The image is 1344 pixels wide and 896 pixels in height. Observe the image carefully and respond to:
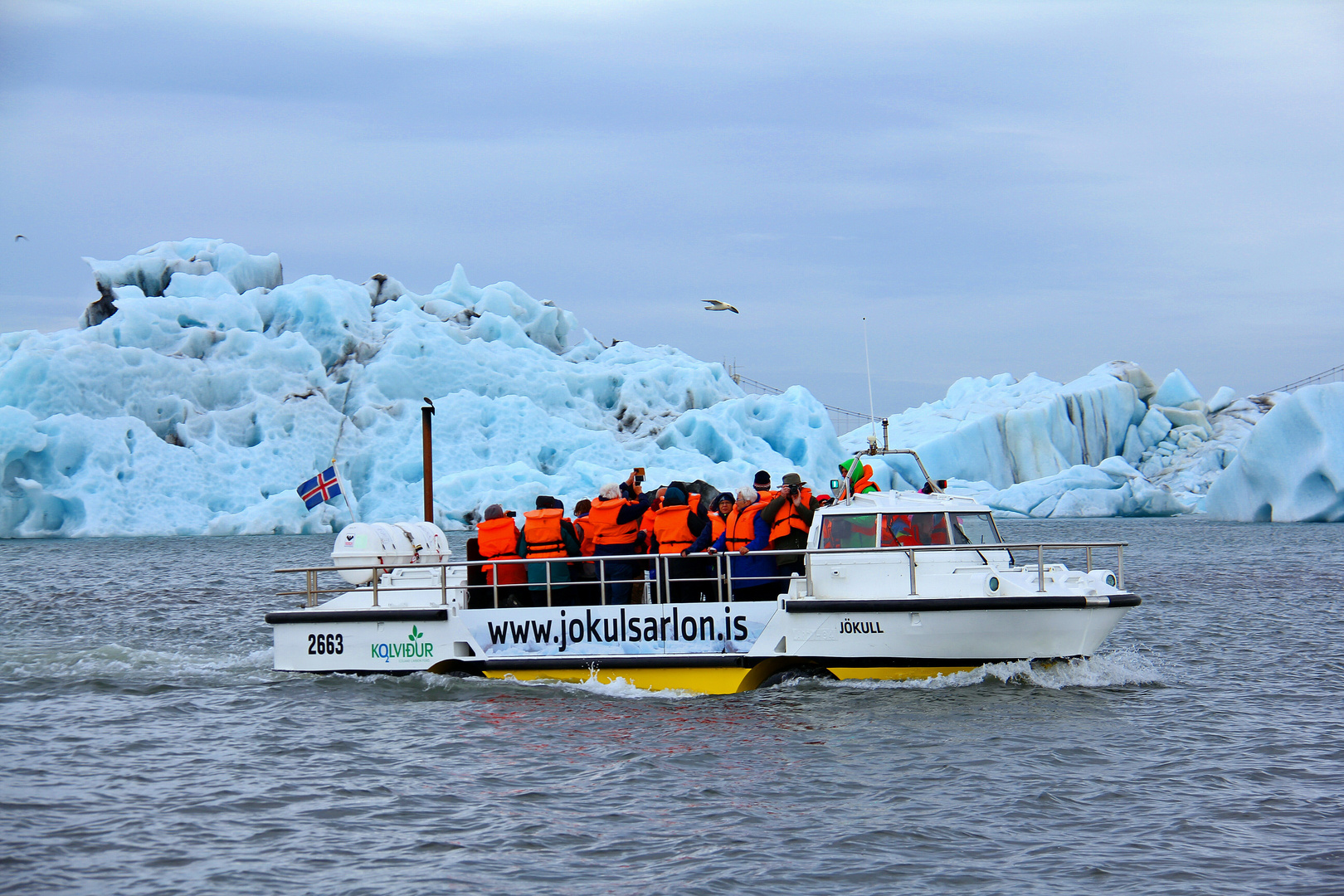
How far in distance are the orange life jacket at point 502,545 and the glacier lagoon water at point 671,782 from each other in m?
0.92

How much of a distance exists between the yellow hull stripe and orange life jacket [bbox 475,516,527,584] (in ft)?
2.83

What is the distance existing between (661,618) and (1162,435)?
50.7 meters

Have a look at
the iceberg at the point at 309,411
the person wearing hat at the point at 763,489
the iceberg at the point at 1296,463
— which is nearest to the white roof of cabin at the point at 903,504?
the person wearing hat at the point at 763,489

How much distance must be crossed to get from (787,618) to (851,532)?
3.25 ft

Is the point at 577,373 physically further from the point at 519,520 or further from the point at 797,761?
the point at 797,761

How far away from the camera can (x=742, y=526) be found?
961 cm

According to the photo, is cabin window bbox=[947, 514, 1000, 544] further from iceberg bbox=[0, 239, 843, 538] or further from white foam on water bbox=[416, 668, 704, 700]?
iceberg bbox=[0, 239, 843, 538]

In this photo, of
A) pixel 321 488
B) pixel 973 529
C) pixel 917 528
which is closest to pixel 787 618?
pixel 917 528

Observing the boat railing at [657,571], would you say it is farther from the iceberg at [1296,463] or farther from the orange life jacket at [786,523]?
the iceberg at [1296,463]

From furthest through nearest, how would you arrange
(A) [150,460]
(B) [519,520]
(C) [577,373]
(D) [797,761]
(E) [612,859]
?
(C) [577,373] → (A) [150,460] → (B) [519,520] → (D) [797,761] → (E) [612,859]

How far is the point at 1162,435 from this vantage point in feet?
180

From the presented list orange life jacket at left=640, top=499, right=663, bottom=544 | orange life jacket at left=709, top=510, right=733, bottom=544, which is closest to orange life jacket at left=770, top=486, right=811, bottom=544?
orange life jacket at left=709, top=510, right=733, bottom=544

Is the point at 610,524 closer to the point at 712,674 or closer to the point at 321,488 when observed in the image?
the point at 712,674

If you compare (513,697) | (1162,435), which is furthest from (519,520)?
(1162,435)
